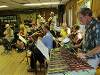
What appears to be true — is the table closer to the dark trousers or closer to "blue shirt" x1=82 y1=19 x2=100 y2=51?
"blue shirt" x1=82 y1=19 x2=100 y2=51

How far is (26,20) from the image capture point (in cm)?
2114

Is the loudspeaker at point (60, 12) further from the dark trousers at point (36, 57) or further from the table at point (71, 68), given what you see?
the table at point (71, 68)

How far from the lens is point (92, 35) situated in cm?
338

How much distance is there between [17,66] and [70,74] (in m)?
5.50

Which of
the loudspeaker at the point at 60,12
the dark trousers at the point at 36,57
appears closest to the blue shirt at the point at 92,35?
the dark trousers at the point at 36,57

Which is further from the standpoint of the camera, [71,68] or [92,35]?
[92,35]

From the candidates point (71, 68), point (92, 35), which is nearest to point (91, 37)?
point (92, 35)

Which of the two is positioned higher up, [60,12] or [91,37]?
[91,37]

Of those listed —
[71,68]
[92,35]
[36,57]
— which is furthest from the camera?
[36,57]

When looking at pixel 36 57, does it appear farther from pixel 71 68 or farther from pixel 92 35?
pixel 71 68

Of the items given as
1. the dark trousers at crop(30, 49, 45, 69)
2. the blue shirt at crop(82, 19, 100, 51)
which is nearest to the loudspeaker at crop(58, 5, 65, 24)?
the dark trousers at crop(30, 49, 45, 69)

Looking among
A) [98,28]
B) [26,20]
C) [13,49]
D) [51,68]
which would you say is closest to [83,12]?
[98,28]

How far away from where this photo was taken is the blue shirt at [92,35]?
332 cm

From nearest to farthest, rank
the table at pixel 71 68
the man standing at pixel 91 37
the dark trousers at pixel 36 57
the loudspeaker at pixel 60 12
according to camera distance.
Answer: the table at pixel 71 68 → the man standing at pixel 91 37 → the dark trousers at pixel 36 57 → the loudspeaker at pixel 60 12
